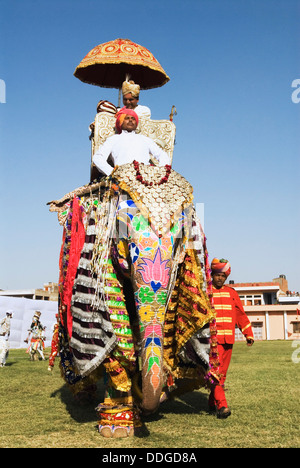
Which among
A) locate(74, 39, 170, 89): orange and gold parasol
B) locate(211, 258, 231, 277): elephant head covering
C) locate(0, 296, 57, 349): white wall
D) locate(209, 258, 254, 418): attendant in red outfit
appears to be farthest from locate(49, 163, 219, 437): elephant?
locate(0, 296, 57, 349): white wall

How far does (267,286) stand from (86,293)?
52245 mm

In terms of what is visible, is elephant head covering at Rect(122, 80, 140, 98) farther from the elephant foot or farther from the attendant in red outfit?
the elephant foot

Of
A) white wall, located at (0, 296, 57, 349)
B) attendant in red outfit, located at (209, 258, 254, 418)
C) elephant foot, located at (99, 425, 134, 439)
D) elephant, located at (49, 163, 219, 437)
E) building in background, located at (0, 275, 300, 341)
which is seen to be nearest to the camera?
elephant, located at (49, 163, 219, 437)

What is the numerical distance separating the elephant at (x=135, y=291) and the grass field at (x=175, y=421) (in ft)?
1.31

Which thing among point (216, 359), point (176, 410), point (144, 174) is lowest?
point (176, 410)

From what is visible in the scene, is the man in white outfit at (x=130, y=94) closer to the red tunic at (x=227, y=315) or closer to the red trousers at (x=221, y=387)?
the red tunic at (x=227, y=315)

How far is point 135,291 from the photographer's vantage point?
465 cm

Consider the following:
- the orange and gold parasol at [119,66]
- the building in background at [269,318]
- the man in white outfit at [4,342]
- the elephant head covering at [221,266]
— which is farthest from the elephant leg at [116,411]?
the building in background at [269,318]

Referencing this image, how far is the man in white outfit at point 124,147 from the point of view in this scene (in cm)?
563

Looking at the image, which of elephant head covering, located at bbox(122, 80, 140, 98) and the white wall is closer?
elephant head covering, located at bbox(122, 80, 140, 98)

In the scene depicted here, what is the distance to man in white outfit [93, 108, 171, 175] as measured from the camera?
5.63 metres

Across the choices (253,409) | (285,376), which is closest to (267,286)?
(285,376)

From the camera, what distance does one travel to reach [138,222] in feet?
15.7
